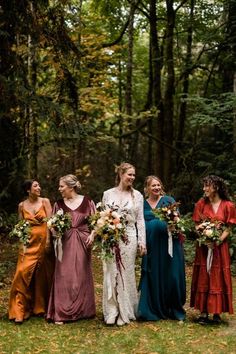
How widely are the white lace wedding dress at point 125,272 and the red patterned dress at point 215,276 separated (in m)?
0.85

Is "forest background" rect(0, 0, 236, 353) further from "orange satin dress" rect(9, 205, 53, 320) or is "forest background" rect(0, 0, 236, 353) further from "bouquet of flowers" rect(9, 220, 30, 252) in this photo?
"bouquet of flowers" rect(9, 220, 30, 252)

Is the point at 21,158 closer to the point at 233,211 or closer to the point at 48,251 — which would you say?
the point at 48,251

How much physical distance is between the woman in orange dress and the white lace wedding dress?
1049mm

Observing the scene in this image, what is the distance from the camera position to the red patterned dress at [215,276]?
676 centimetres

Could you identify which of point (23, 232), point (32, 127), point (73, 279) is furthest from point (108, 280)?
point (32, 127)

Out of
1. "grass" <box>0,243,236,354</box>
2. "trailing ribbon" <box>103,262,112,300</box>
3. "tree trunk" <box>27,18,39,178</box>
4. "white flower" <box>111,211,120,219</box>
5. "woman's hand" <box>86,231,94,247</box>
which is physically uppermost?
"tree trunk" <box>27,18,39,178</box>

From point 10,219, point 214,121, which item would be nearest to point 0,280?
point 10,219

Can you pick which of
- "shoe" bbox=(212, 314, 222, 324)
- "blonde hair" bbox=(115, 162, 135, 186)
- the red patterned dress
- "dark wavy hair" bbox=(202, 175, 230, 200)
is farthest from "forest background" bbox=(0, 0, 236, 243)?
"shoe" bbox=(212, 314, 222, 324)

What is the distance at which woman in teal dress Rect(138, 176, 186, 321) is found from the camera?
23.5 ft

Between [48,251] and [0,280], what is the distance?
10.1 ft

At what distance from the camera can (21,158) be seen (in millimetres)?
12383

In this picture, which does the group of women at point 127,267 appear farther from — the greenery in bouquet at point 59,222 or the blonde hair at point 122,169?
the greenery in bouquet at point 59,222

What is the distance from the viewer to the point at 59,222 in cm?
701

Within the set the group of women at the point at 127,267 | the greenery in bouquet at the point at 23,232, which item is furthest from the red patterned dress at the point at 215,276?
the greenery in bouquet at the point at 23,232
